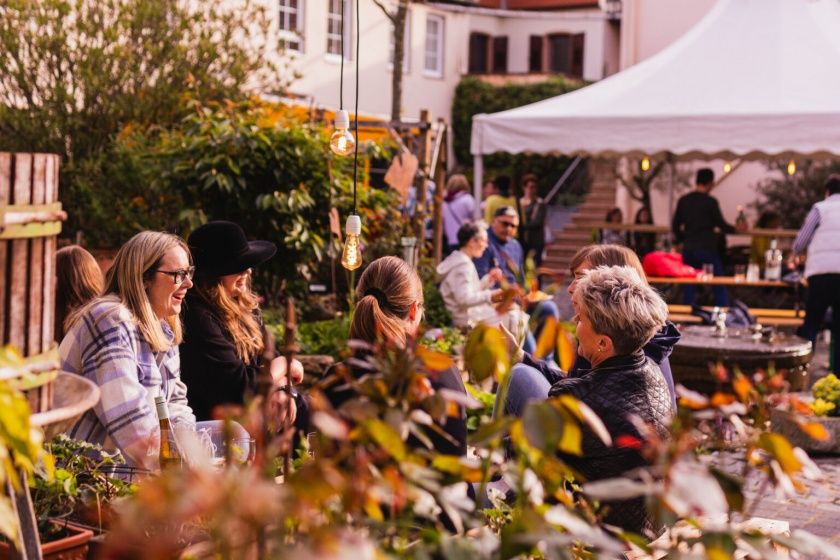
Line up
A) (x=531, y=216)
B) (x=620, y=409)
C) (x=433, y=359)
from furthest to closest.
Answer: (x=531, y=216) < (x=620, y=409) < (x=433, y=359)

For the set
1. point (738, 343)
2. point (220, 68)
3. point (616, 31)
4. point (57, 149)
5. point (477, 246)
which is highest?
point (616, 31)

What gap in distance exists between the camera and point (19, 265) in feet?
6.22

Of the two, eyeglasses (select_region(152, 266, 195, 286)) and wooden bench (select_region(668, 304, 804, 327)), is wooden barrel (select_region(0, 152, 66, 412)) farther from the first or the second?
wooden bench (select_region(668, 304, 804, 327))

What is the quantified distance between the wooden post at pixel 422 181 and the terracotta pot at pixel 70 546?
7.94 m

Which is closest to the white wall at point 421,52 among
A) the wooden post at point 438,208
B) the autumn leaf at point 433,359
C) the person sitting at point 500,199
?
the person sitting at point 500,199

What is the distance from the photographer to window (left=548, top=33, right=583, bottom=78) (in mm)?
35375

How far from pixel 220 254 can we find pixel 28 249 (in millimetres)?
3153

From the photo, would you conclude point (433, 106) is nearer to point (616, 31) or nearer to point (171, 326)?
point (616, 31)

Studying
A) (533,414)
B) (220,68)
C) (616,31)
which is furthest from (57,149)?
(616,31)

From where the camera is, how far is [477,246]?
30.6ft

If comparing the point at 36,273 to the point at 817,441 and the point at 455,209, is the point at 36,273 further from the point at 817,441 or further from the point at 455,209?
the point at 455,209

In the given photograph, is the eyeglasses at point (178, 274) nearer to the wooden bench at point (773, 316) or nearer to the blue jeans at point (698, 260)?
the wooden bench at point (773, 316)

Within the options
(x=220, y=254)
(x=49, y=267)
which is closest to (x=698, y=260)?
(x=220, y=254)

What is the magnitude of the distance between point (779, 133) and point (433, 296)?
3.32m
